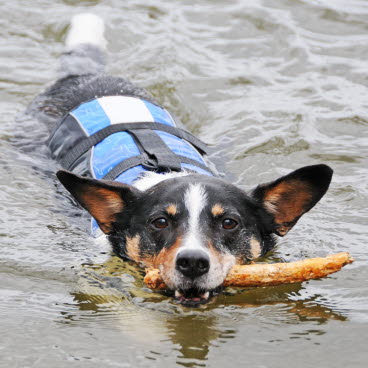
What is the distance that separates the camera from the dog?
4.39 metres

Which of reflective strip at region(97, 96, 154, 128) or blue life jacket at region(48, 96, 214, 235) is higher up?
reflective strip at region(97, 96, 154, 128)

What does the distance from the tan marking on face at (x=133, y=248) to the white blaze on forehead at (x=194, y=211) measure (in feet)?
1.81

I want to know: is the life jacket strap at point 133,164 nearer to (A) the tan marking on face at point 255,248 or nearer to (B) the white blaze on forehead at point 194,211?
(B) the white blaze on forehead at point 194,211

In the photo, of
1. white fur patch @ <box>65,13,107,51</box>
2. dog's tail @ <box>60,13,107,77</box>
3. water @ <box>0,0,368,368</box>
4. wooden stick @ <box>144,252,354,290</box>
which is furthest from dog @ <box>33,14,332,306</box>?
white fur patch @ <box>65,13,107,51</box>

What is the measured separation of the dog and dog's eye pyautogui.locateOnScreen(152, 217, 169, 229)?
12mm

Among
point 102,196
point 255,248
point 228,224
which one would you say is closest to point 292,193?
point 255,248

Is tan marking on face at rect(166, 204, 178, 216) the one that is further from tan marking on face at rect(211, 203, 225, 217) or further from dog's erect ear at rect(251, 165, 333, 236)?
dog's erect ear at rect(251, 165, 333, 236)

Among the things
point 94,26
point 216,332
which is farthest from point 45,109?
point 216,332

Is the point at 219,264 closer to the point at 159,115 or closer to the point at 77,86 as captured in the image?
the point at 159,115

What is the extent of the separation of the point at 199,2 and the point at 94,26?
105 inches

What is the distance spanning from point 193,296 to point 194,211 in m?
0.62


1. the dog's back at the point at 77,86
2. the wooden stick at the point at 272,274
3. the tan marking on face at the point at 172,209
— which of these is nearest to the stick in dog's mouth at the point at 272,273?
the wooden stick at the point at 272,274

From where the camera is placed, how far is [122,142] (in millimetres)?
6277

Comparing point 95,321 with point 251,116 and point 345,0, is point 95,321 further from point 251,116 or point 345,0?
point 345,0
